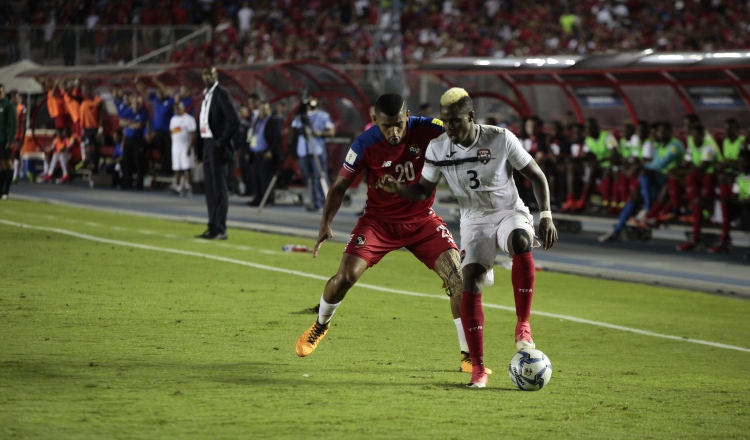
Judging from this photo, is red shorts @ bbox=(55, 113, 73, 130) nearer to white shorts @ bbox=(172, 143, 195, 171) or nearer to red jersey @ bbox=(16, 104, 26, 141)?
red jersey @ bbox=(16, 104, 26, 141)

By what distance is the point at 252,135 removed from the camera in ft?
83.5

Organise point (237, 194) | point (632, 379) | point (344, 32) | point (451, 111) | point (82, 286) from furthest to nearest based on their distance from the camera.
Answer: point (344, 32), point (237, 194), point (82, 286), point (632, 379), point (451, 111)

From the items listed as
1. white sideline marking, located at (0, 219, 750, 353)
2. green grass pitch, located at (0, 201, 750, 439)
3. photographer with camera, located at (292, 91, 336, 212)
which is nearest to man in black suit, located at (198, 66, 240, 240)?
white sideline marking, located at (0, 219, 750, 353)

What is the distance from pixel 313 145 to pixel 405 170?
14581 mm

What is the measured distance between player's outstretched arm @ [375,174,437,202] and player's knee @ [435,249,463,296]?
534mm

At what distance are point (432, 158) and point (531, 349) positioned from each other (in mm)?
1369

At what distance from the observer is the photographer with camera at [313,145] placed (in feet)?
74.9

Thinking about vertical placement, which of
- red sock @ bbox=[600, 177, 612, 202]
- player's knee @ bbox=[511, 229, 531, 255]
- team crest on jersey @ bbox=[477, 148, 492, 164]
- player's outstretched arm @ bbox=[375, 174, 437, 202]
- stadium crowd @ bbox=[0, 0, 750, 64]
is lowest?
red sock @ bbox=[600, 177, 612, 202]

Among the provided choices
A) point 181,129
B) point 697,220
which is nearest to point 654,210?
point 697,220

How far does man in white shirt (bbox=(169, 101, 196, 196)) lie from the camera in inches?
1042

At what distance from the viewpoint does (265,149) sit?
25.0 m

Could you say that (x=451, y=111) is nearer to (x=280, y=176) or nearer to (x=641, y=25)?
(x=280, y=176)

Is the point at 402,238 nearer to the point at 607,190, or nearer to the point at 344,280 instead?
the point at 344,280

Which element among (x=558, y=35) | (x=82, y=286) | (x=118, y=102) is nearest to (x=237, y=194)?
(x=118, y=102)
